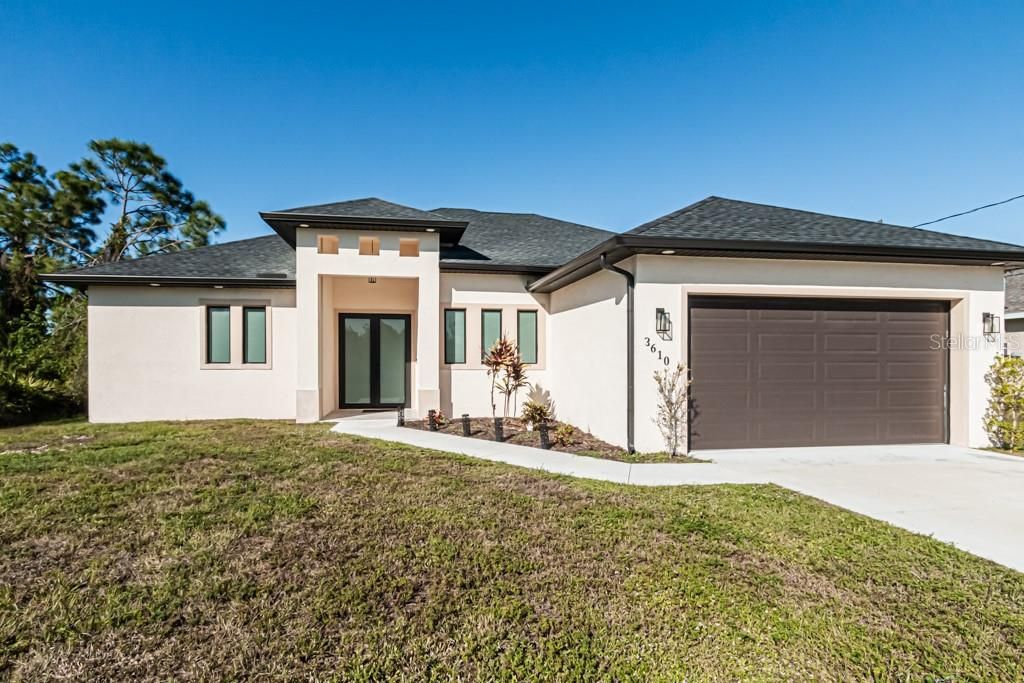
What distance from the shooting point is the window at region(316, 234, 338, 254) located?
1034cm

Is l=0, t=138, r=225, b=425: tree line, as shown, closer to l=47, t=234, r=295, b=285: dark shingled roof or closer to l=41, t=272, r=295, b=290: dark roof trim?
l=41, t=272, r=295, b=290: dark roof trim

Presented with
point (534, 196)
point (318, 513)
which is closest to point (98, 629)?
point (318, 513)

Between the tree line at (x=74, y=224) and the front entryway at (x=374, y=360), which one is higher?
the tree line at (x=74, y=224)

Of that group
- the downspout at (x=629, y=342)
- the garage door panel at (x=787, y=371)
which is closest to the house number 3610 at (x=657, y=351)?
the downspout at (x=629, y=342)

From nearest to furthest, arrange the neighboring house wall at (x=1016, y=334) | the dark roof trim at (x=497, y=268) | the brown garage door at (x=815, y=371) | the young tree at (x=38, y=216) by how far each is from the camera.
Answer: the brown garage door at (x=815, y=371) < the dark roof trim at (x=497, y=268) < the neighboring house wall at (x=1016, y=334) < the young tree at (x=38, y=216)

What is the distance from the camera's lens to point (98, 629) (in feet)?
9.44

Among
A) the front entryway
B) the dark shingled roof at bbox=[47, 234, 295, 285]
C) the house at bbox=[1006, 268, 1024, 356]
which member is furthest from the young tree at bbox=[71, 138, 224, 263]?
the house at bbox=[1006, 268, 1024, 356]

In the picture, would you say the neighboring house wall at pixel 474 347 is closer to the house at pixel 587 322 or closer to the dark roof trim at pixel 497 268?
the house at pixel 587 322

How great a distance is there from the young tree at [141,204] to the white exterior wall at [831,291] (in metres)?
23.8

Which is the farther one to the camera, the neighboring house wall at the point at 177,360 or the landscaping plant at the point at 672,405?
the neighboring house wall at the point at 177,360

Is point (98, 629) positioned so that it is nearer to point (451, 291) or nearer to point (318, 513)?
point (318, 513)

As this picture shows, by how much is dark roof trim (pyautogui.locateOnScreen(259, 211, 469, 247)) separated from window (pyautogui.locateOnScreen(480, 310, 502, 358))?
210 cm

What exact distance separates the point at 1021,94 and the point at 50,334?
31.3 m

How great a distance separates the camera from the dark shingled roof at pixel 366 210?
33.5 ft
